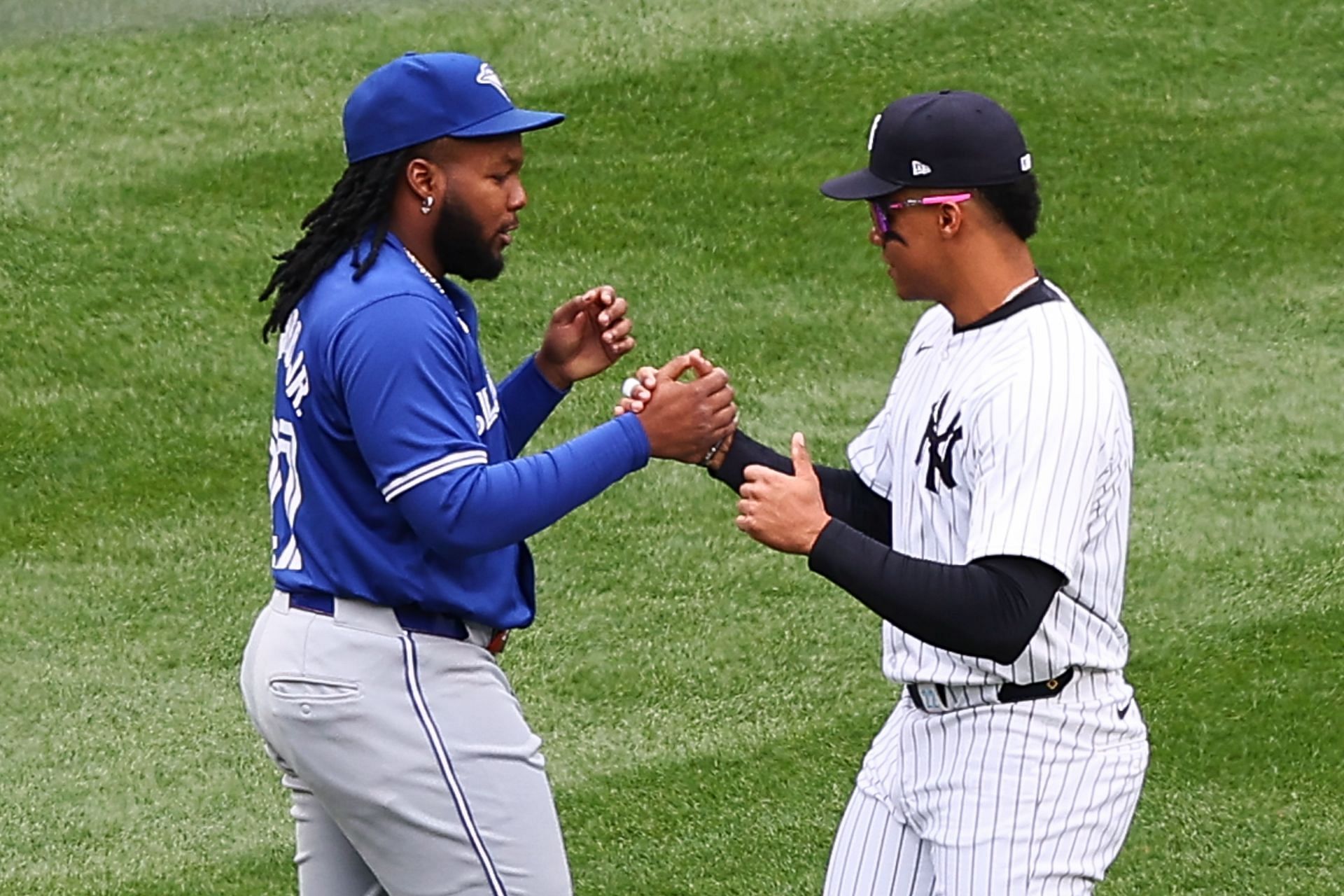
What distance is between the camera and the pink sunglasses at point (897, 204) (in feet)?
9.89

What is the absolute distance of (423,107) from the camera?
3.07 m

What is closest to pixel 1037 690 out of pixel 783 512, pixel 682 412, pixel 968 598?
pixel 968 598

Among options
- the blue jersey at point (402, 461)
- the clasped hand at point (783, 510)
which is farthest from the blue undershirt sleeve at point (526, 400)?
the clasped hand at point (783, 510)

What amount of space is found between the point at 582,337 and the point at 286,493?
0.71 metres

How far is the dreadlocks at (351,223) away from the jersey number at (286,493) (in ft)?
0.65

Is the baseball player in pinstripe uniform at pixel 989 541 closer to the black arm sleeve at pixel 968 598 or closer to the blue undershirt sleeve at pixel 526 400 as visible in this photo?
→ the black arm sleeve at pixel 968 598

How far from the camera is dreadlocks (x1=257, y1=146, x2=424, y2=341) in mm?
3107

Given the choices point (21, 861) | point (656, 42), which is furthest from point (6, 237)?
point (21, 861)

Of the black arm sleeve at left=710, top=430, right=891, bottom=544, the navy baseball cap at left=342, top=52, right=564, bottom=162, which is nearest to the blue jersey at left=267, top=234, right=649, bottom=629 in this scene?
the navy baseball cap at left=342, top=52, right=564, bottom=162

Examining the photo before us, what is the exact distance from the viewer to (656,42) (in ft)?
31.5

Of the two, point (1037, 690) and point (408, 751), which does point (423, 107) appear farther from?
point (1037, 690)

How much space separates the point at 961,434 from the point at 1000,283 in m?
0.28

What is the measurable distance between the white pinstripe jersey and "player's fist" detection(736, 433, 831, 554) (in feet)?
0.69

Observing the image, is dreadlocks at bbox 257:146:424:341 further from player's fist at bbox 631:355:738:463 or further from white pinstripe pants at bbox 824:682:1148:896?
white pinstripe pants at bbox 824:682:1148:896
